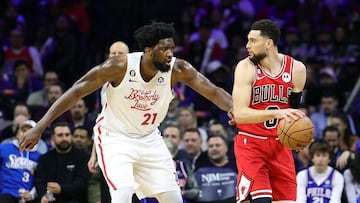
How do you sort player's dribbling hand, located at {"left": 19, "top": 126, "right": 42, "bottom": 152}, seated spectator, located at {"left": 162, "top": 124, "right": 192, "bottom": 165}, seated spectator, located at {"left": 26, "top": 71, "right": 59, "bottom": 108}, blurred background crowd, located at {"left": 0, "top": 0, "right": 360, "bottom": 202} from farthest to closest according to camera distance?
seated spectator, located at {"left": 26, "top": 71, "right": 59, "bottom": 108}, blurred background crowd, located at {"left": 0, "top": 0, "right": 360, "bottom": 202}, seated spectator, located at {"left": 162, "top": 124, "right": 192, "bottom": 165}, player's dribbling hand, located at {"left": 19, "top": 126, "right": 42, "bottom": 152}

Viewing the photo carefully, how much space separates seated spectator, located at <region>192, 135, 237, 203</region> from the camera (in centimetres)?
1030

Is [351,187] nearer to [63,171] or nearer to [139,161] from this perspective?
[63,171]

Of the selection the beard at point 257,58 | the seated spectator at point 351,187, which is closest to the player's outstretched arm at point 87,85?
the beard at point 257,58

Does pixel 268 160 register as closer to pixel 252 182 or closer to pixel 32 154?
pixel 252 182

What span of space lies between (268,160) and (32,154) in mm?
4616

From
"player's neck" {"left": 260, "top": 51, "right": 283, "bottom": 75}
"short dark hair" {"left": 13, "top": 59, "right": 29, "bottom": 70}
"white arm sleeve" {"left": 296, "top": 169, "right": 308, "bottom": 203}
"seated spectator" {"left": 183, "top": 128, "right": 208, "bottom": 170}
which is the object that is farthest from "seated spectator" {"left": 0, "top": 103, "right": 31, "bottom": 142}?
"player's neck" {"left": 260, "top": 51, "right": 283, "bottom": 75}

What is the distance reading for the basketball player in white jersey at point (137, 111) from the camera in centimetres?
711

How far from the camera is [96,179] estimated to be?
10.3 metres

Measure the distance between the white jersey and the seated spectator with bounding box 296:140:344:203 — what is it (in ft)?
10.0

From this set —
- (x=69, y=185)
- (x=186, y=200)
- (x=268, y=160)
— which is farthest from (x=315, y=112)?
(x=268, y=160)

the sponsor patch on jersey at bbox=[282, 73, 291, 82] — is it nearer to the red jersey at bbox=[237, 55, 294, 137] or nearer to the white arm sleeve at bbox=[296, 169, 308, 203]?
the red jersey at bbox=[237, 55, 294, 137]

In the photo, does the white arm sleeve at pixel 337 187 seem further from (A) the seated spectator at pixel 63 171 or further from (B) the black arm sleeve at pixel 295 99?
(A) the seated spectator at pixel 63 171

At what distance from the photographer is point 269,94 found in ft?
23.2

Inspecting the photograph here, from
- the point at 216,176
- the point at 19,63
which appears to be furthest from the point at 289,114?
the point at 19,63
